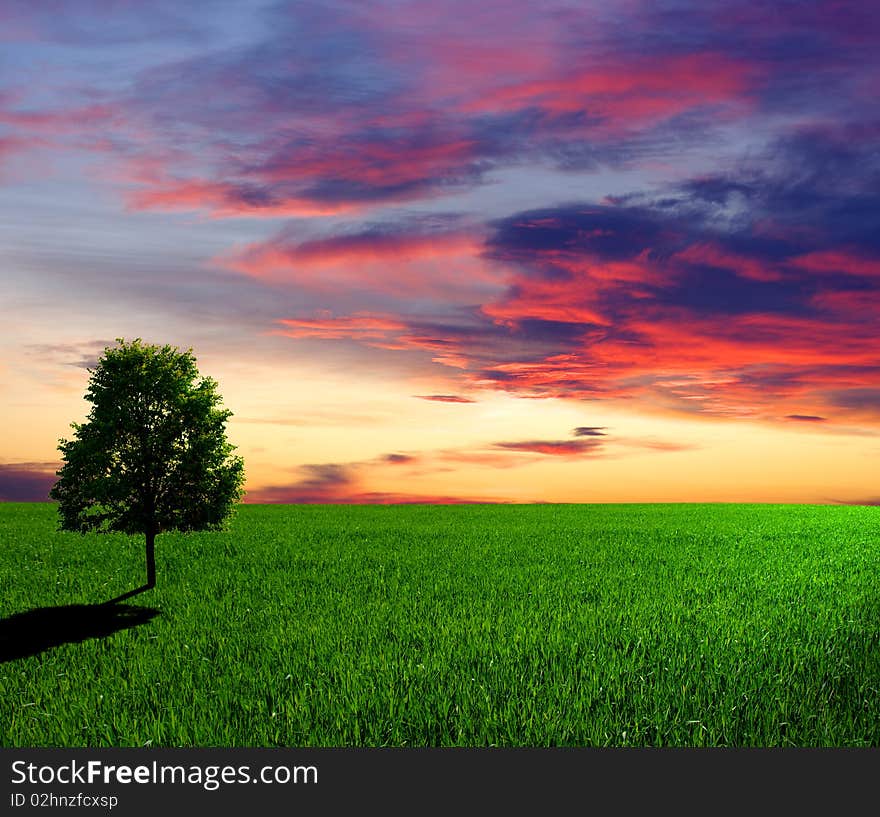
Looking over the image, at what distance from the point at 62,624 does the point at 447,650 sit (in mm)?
7986

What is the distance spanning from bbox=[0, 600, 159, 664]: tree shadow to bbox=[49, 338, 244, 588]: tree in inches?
67.7

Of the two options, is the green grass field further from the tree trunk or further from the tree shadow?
the tree trunk

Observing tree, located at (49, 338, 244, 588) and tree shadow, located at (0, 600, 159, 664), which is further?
tree, located at (49, 338, 244, 588)

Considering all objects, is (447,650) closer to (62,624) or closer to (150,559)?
(62,624)

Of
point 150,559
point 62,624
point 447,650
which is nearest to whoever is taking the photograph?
point 447,650

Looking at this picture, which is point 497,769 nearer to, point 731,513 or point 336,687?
point 336,687

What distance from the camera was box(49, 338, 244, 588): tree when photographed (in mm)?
15914

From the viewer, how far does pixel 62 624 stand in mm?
14820

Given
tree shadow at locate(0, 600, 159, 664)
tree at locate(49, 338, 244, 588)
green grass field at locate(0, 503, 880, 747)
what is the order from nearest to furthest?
green grass field at locate(0, 503, 880, 747) → tree shadow at locate(0, 600, 159, 664) → tree at locate(49, 338, 244, 588)

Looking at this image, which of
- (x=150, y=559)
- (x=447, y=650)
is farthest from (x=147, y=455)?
(x=447, y=650)

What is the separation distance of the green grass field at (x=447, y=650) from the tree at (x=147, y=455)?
6.69 feet

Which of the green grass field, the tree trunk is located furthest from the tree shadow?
the tree trunk

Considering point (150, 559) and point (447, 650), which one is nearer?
point (447, 650)

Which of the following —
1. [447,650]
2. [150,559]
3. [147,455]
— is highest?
[147,455]
